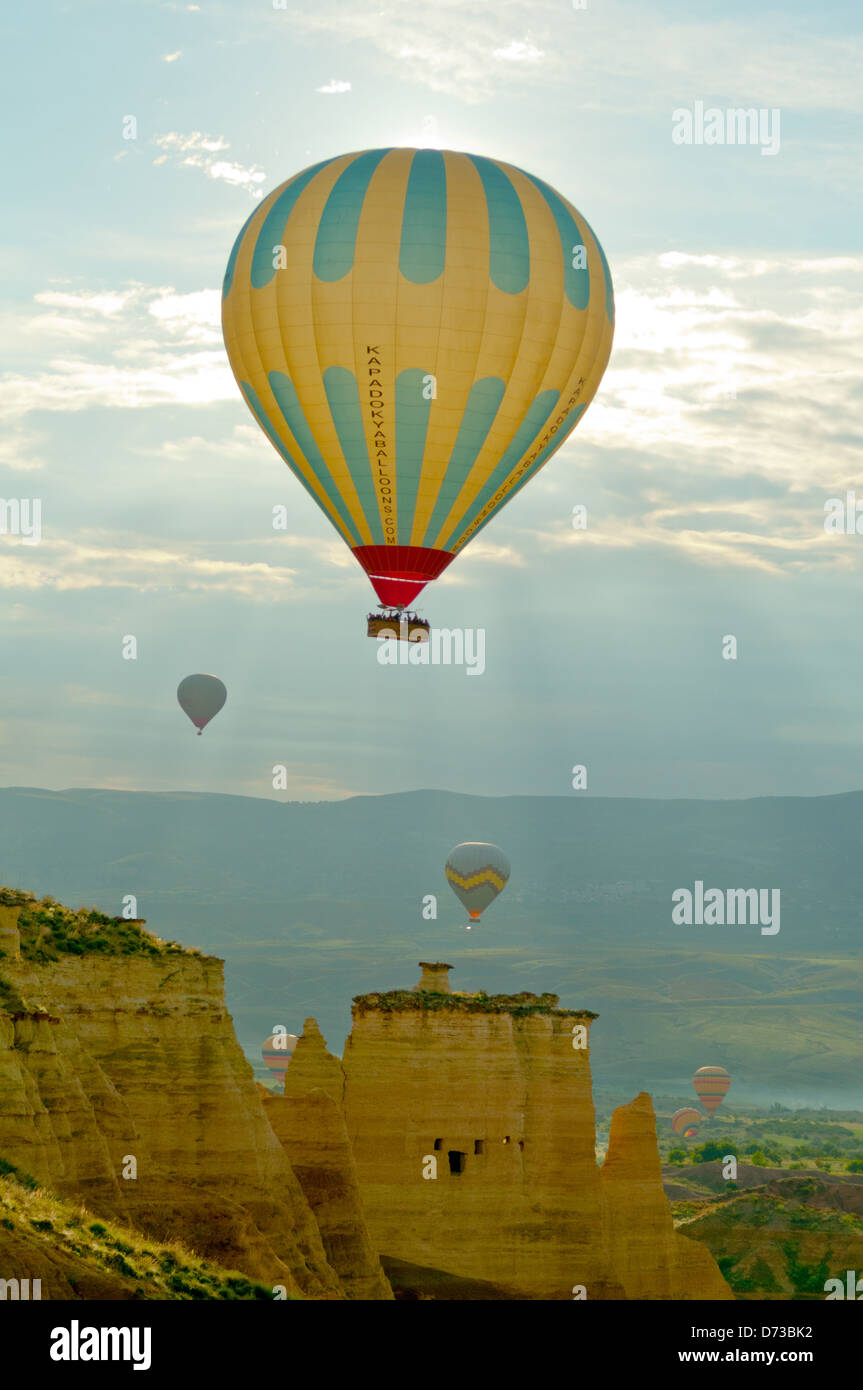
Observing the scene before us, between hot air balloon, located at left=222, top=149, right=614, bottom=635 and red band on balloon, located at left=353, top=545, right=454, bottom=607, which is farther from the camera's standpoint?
red band on balloon, located at left=353, top=545, right=454, bottom=607

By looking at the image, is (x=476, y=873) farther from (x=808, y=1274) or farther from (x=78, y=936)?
(x=78, y=936)

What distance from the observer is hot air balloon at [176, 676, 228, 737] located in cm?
8912

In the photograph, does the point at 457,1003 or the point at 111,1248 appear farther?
the point at 457,1003

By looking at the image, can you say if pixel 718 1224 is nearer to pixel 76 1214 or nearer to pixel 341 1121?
pixel 341 1121

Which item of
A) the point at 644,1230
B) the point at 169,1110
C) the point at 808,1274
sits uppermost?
the point at 169,1110

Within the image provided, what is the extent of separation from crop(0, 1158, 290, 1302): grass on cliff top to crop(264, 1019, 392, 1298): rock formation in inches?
348

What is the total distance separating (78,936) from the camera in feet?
134

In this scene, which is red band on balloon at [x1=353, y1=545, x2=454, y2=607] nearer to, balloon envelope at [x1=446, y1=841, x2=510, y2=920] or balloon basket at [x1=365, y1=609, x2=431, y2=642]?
balloon basket at [x1=365, y1=609, x2=431, y2=642]

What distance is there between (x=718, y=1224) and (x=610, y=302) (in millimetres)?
35224

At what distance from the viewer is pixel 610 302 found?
2549 inches

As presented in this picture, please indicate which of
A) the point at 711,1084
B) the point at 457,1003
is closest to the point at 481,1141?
the point at 457,1003

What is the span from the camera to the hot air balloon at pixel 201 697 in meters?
89.1

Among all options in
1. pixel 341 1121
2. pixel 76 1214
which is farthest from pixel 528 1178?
pixel 76 1214

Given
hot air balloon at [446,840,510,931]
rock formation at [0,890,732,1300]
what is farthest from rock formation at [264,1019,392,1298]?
hot air balloon at [446,840,510,931]
